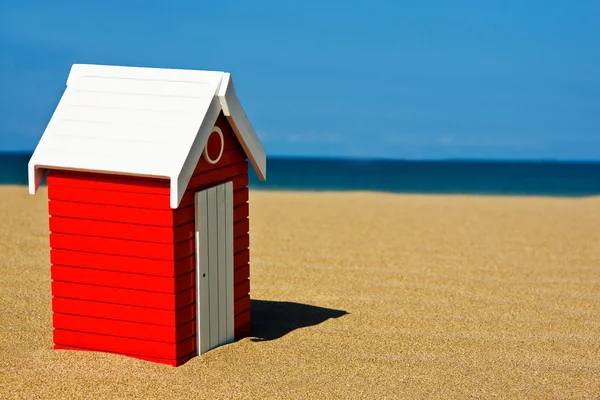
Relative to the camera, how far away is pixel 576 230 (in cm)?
1594

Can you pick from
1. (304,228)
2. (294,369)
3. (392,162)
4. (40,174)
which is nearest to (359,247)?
(304,228)

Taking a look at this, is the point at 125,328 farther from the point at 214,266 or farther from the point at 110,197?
the point at 110,197

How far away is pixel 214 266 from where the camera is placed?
8.23 m

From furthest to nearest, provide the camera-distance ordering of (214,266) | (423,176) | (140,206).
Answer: (423,176)
(214,266)
(140,206)

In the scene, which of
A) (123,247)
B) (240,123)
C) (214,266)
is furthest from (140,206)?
(240,123)

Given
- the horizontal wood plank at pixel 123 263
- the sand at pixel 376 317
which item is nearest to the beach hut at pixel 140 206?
the horizontal wood plank at pixel 123 263

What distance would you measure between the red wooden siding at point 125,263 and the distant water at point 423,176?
23.1 m

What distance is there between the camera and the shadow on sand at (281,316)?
9.25m

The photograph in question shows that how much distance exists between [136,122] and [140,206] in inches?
29.7

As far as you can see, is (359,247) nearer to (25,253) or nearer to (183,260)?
(25,253)

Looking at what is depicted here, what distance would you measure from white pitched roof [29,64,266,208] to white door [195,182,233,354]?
0.57 m

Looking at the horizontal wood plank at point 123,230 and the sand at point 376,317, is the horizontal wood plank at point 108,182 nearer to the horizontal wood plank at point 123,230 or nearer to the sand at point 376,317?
the horizontal wood plank at point 123,230

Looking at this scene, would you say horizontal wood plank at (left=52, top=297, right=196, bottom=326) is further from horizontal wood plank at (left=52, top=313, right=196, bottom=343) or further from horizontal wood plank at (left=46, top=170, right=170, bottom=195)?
horizontal wood plank at (left=46, top=170, right=170, bottom=195)

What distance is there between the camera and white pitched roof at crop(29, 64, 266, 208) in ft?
24.6
